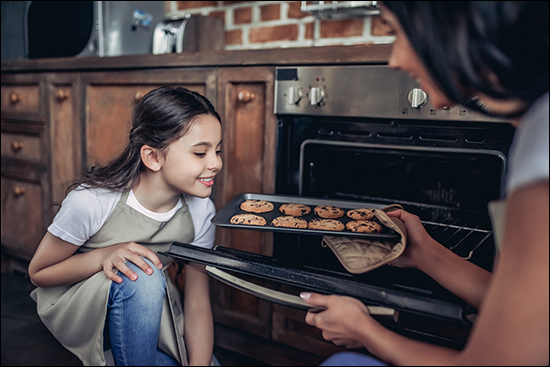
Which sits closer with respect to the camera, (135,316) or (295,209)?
(135,316)

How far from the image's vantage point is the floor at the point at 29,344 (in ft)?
5.07

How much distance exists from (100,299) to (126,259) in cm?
10

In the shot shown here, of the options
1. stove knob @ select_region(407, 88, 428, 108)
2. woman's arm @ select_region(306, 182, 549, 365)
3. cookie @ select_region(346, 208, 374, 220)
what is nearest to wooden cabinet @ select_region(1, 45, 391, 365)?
stove knob @ select_region(407, 88, 428, 108)

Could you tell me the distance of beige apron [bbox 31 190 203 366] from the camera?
3.33ft

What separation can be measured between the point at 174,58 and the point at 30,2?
3.94 feet

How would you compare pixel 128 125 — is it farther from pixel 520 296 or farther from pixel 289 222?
pixel 520 296

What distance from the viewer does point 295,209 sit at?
3.82 ft

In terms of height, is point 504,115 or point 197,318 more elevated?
point 504,115

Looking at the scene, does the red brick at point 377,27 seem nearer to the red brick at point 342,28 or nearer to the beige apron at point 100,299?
the red brick at point 342,28

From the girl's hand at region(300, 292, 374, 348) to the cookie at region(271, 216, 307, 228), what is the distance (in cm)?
31

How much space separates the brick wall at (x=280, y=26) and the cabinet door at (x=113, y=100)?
665 millimetres

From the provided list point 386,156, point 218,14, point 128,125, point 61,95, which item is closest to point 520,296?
point 386,156

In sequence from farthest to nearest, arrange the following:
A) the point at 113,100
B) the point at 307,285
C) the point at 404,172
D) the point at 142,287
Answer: the point at 113,100
the point at 404,172
the point at 142,287
the point at 307,285

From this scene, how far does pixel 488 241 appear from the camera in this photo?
1121mm
